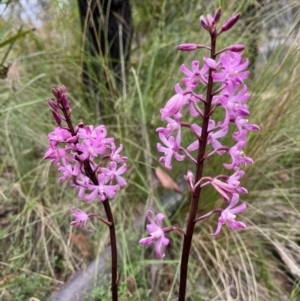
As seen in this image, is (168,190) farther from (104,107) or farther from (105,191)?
(105,191)

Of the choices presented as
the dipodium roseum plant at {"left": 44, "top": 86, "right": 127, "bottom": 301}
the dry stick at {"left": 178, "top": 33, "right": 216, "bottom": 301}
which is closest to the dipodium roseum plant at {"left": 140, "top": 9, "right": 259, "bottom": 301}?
the dry stick at {"left": 178, "top": 33, "right": 216, "bottom": 301}

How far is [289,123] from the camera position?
212 centimetres

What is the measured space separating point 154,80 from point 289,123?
993mm

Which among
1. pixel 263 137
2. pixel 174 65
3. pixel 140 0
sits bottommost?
pixel 263 137

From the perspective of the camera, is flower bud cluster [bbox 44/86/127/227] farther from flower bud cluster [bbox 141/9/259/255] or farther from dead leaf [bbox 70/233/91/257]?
dead leaf [bbox 70/233/91/257]

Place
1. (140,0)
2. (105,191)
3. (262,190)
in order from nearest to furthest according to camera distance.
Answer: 1. (105,191)
2. (262,190)
3. (140,0)

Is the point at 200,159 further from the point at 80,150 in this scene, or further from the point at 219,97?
the point at 80,150

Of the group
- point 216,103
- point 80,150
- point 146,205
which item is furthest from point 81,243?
point 216,103

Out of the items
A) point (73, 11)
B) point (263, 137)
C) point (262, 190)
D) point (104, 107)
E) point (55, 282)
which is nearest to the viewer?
point (55, 282)

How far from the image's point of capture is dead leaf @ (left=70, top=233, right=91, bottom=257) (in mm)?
2072

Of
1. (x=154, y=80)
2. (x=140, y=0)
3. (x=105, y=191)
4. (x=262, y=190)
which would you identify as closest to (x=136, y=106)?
(x=154, y=80)

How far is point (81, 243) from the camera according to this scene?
2.09 m

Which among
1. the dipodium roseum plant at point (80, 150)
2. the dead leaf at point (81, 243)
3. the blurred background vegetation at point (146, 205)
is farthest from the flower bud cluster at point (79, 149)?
the dead leaf at point (81, 243)

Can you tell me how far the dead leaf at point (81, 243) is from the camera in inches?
81.6
